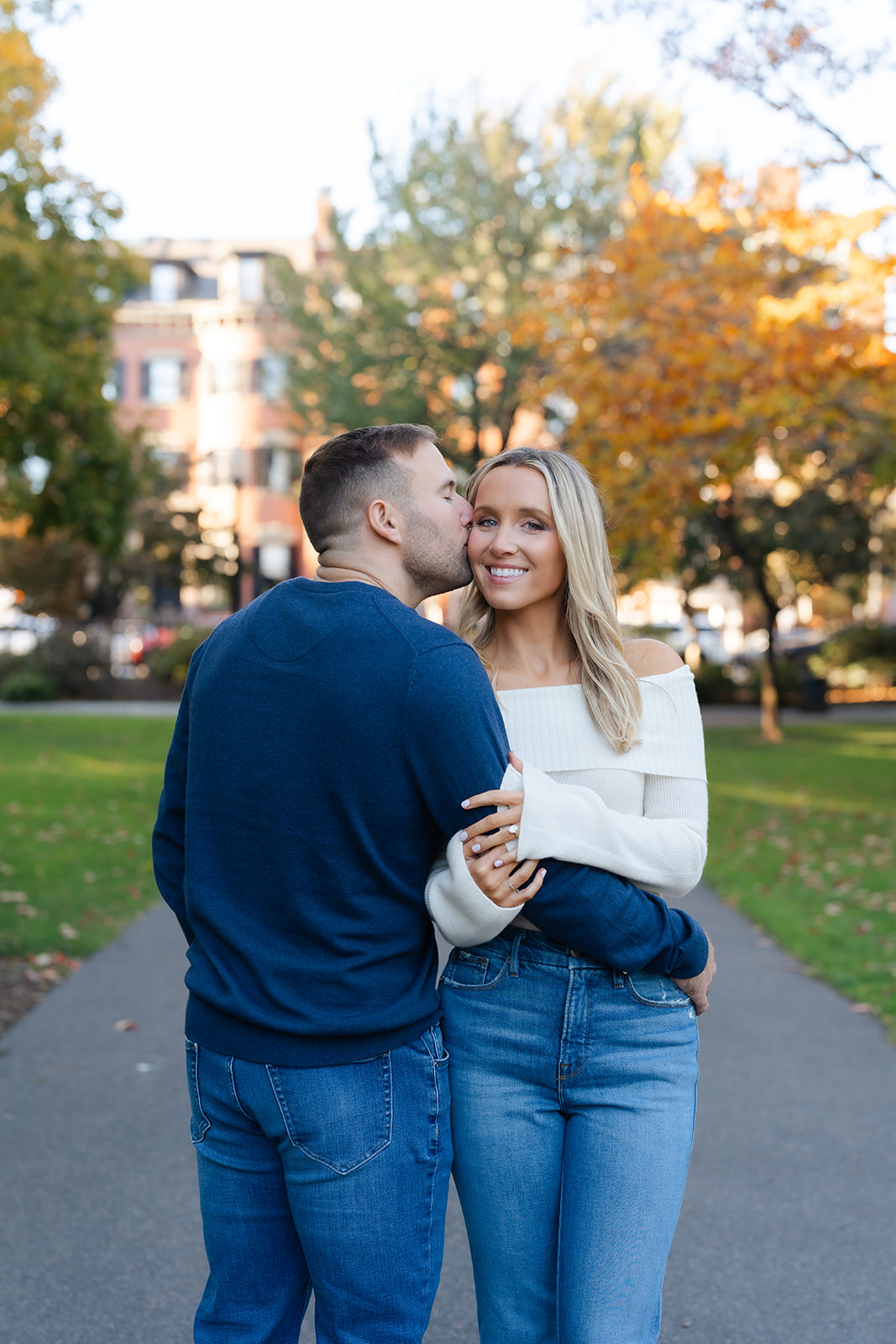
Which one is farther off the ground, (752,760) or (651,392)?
(651,392)

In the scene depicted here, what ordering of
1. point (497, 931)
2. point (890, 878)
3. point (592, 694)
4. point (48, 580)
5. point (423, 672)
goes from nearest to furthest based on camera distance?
point (423, 672) → point (497, 931) → point (592, 694) → point (890, 878) → point (48, 580)

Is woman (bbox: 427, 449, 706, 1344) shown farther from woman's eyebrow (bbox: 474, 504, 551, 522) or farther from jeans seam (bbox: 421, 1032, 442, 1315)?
jeans seam (bbox: 421, 1032, 442, 1315)

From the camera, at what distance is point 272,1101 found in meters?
1.96

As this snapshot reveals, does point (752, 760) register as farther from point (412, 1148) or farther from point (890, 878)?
point (412, 1148)

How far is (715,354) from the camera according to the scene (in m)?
11.6

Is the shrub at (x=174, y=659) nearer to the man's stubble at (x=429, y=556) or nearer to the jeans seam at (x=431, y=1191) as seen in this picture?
the man's stubble at (x=429, y=556)

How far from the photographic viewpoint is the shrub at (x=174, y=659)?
1131 inches

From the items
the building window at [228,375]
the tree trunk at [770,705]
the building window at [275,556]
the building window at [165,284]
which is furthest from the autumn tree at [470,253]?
the building window at [165,284]

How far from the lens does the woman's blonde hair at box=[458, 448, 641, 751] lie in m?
2.29

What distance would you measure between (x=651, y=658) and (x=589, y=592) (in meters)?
0.18

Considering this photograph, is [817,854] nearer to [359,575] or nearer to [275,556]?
[359,575]

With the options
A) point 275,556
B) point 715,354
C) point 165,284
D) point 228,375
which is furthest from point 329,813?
point 165,284

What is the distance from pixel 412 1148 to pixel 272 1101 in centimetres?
23

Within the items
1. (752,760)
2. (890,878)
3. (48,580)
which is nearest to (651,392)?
(890,878)
